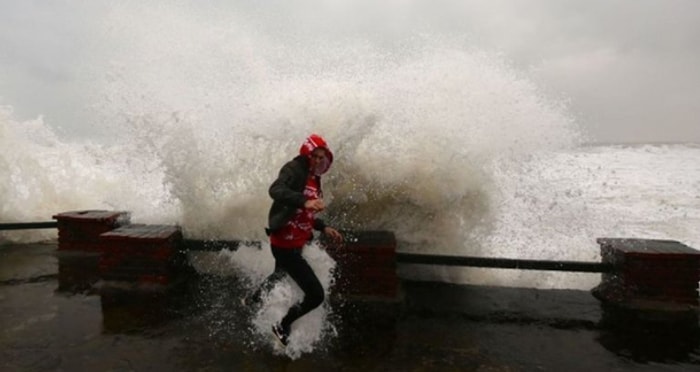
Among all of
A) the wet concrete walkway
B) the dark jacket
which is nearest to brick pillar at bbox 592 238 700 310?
the wet concrete walkway

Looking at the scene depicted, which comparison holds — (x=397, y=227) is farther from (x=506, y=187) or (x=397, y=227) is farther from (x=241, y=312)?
(x=241, y=312)

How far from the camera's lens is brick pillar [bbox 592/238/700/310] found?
14.4ft

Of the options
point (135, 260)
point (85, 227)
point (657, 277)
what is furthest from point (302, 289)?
point (85, 227)

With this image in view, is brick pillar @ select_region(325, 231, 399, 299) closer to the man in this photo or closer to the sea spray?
the sea spray

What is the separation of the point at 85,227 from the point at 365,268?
4.05 m

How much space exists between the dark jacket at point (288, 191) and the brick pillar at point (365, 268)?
1.06 metres

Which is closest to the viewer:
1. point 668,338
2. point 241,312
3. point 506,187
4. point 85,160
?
point 668,338

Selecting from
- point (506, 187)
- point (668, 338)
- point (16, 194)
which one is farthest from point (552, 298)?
point (16, 194)

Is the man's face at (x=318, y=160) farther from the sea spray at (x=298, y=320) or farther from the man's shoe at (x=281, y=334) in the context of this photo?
the man's shoe at (x=281, y=334)

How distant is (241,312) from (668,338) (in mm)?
3806

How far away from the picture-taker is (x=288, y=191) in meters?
3.39

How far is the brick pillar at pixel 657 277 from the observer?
14.4 feet

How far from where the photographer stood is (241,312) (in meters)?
4.39

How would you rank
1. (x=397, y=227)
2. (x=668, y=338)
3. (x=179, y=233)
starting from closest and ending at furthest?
1. (x=668, y=338)
2. (x=179, y=233)
3. (x=397, y=227)
